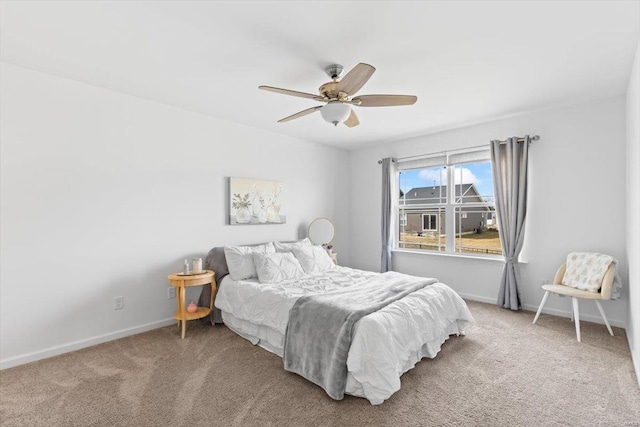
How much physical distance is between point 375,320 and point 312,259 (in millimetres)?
1880

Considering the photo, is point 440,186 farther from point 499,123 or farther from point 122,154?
point 122,154

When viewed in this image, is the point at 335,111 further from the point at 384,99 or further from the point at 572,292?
the point at 572,292

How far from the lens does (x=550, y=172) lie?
3.87 meters

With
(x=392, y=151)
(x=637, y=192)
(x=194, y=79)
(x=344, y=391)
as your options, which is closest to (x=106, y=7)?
(x=194, y=79)

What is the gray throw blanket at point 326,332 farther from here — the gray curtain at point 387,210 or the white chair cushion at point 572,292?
the gray curtain at point 387,210

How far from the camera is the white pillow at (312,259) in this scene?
3.98 m

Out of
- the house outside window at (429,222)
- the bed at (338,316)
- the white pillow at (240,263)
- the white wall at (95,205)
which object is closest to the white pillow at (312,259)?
the bed at (338,316)

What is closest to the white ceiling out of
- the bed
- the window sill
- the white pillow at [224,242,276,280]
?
the white pillow at [224,242,276,280]

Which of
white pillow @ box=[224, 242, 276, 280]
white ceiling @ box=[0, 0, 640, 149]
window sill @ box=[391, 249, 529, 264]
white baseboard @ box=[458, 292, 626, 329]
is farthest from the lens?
window sill @ box=[391, 249, 529, 264]

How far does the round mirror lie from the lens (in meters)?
5.10

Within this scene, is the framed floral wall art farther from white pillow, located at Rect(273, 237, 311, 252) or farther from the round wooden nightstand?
the round wooden nightstand

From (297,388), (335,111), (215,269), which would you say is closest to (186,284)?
(215,269)

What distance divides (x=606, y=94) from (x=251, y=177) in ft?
14.2

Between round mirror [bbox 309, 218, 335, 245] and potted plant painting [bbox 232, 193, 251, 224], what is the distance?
1.17 m
